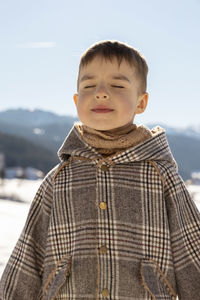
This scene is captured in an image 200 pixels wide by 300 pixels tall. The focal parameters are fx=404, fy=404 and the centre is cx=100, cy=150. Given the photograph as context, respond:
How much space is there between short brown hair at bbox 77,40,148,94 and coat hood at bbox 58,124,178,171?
292mm

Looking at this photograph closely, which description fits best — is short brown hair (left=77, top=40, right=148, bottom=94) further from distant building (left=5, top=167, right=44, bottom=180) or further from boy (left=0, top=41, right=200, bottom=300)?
distant building (left=5, top=167, right=44, bottom=180)

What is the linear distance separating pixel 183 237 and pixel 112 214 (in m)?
0.36

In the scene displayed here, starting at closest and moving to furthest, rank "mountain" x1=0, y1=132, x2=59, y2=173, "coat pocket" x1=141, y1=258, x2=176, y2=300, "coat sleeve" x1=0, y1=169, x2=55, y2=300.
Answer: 1. "coat pocket" x1=141, y1=258, x2=176, y2=300
2. "coat sleeve" x1=0, y1=169, x2=55, y2=300
3. "mountain" x1=0, y1=132, x2=59, y2=173

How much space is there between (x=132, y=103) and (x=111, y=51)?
268 mm

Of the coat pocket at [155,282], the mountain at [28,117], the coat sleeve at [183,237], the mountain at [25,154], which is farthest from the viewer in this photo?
the mountain at [28,117]

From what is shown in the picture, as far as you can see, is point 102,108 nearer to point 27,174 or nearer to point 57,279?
point 57,279

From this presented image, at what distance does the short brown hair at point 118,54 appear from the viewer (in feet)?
6.34

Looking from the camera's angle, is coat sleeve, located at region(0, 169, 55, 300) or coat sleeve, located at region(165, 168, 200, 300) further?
coat sleeve, located at region(0, 169, 55, 300)

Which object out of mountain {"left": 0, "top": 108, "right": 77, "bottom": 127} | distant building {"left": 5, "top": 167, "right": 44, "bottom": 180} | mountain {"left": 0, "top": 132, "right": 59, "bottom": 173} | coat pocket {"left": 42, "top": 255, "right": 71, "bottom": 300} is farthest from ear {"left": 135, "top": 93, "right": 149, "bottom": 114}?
mountain {"left": 0, "top": 108, "right": 77, "bottom": 127}

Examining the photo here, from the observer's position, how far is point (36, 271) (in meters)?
2.02

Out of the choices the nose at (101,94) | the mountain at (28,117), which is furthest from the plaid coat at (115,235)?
the mountain at (28,117)

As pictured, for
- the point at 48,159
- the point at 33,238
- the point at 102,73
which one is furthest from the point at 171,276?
the point at 48,159

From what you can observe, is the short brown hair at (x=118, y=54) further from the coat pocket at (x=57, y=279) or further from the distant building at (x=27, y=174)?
the distant building at (x=27, y=174)

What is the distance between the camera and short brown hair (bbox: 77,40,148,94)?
1.93 meters
